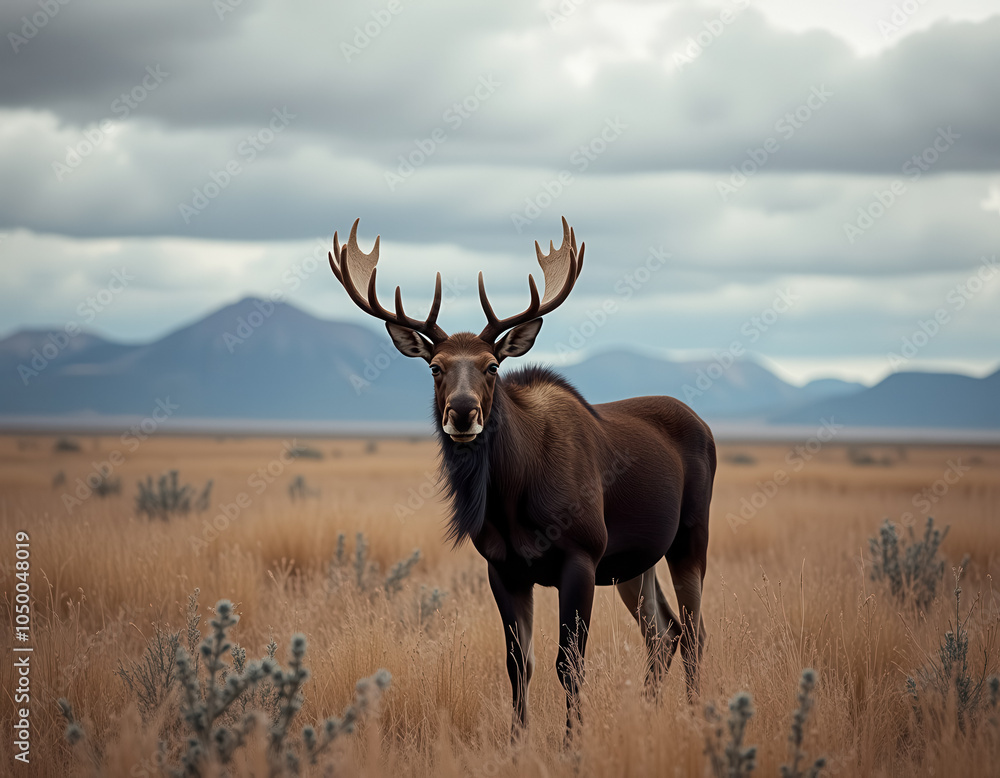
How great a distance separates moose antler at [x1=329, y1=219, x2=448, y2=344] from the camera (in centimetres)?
543

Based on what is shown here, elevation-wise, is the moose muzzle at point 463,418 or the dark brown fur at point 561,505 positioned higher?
the moose muzzle at point 463,418

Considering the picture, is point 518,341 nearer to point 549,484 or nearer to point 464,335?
point 464,335

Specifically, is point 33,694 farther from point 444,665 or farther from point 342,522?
point 342,522

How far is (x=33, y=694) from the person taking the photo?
18.1 ft

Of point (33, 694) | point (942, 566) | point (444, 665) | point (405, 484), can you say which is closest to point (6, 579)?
point (33, 694)

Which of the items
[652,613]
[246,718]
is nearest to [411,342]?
[246,718]

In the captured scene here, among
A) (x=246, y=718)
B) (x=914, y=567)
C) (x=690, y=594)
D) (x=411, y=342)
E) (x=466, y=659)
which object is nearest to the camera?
(x=246, y=718)

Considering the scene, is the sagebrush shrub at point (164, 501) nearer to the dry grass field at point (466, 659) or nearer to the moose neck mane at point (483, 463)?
the dry grass field at point (466, 659)

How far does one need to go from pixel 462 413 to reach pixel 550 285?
1775 millimetres

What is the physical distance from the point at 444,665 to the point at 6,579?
4390 millimetres

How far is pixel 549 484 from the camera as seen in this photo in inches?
206

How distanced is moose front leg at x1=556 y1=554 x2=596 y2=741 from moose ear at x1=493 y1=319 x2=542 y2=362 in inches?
54.7

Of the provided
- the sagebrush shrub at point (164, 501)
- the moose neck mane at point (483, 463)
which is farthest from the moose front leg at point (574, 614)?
the sagebrush shrub at point (164, 501)

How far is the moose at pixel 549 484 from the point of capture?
506 centimetres
